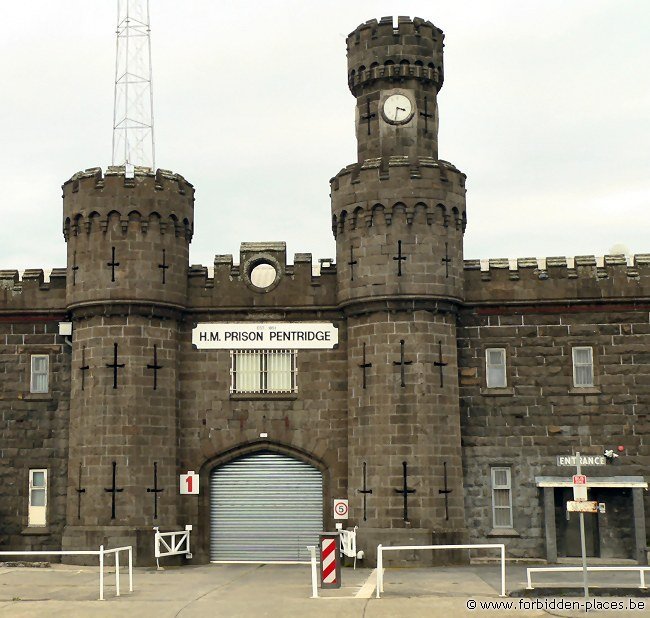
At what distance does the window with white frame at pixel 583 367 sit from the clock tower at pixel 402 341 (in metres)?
3.76

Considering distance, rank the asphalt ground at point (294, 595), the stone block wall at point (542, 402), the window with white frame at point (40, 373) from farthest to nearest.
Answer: the window with white frame at point (40, 373), the stone block wall at point (542, 402), the asphalt ground at point (294, 595)

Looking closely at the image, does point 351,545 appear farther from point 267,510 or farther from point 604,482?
point 604,482

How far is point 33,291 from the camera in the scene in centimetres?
3164

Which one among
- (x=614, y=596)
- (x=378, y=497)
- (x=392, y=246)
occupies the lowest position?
(x=614, y=596)

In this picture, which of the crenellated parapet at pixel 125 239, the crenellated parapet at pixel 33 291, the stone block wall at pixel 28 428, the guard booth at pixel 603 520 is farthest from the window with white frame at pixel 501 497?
the crenellated parapet at pixel 33 291

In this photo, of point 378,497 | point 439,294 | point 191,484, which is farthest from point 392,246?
point 191,484

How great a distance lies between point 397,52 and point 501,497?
14.5 meters

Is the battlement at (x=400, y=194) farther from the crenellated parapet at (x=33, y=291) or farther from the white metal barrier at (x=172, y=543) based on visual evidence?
the white metal barrier at (x=172, y=543)

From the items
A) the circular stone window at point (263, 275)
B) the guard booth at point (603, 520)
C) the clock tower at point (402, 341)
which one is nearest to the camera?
the clock tower at point (402, 341)

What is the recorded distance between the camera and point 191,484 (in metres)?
30.1

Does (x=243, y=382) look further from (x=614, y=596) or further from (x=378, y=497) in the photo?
(x=614, y=596)

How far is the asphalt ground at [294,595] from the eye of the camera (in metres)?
19.2

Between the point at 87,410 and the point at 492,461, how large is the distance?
484 inches

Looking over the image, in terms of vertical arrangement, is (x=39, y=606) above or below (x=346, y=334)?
below
